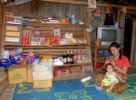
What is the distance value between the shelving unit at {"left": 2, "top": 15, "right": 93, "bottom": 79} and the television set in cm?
53

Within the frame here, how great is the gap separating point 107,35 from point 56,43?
5.24ft

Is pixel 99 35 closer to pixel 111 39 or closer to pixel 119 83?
pixel 111 39

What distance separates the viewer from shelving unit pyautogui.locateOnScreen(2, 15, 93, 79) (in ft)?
16.3

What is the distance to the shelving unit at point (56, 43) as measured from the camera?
4.95 metres

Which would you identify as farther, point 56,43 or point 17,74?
point 56,43

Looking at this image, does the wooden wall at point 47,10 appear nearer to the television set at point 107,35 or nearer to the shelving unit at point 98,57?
the television set at point 107,35

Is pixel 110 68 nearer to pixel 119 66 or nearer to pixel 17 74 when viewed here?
pixel 119 66

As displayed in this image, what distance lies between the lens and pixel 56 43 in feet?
16.7

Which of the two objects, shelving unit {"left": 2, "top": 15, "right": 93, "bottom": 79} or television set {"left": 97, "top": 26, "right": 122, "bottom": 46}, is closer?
shelving unit {"left": 2, "top": 15, "right": 93, "bottom": 79}

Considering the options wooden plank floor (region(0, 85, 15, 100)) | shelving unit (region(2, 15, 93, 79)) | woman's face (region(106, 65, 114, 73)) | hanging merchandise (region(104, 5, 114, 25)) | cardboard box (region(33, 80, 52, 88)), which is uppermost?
hanging merchandise (region(104, 5, 114, 25))

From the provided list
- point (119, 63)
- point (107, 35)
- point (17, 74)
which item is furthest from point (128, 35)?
point (17, 74)

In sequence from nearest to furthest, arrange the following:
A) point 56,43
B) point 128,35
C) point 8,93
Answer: point 8,93, point 56,43, point 128,35

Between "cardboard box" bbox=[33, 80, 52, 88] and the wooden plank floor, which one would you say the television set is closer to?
"cardboard box" bbox=[33, 80, 52, 88]

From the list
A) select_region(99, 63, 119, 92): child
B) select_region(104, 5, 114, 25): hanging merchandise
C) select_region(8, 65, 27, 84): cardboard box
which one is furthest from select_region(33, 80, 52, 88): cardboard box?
select_region(104, 5, 114, 25): hanging merchandise
